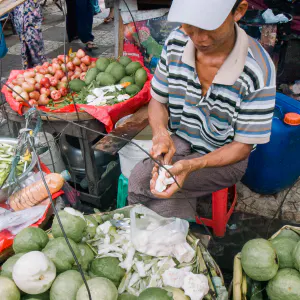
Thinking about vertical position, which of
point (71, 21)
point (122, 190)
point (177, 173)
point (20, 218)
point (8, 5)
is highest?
point (8, 5)

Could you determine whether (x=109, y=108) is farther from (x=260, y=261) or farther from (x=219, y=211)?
(x=260, y=261)

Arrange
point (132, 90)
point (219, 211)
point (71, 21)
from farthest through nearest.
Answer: point (71, 21) < point (132, 90) < point (219, 211)

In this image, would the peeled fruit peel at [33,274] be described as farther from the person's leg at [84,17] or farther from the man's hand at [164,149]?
the person's leg at [84,17]

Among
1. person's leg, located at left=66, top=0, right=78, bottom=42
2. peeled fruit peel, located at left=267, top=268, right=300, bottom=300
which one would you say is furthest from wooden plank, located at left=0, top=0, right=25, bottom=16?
person's leg, located at left=66, top=0, right=78, bottom=42

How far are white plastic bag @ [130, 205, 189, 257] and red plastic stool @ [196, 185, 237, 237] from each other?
1.86ft

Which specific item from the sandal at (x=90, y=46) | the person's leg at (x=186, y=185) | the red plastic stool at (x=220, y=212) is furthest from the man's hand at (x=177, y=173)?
the sandal at (x=90, y=46)

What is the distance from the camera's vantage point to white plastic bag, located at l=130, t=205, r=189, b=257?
1808mm

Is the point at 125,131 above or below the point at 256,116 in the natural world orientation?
below

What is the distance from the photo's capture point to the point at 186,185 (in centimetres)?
209

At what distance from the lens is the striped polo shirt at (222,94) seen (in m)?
1.75

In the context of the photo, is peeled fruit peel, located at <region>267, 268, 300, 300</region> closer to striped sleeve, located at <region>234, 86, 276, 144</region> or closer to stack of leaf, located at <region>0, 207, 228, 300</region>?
stack of leaf, located at <region>0, 207, 228, 300</region>

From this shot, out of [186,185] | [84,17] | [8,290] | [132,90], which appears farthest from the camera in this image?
[84,17]

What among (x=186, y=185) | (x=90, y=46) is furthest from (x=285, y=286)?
(x=90, y=46)

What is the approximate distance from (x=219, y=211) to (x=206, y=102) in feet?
3.12
